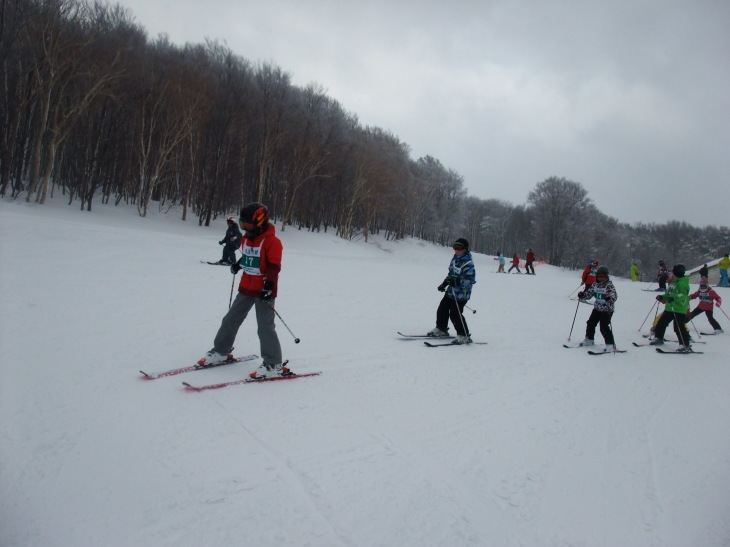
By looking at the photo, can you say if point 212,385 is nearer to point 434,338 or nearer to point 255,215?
point 255,215

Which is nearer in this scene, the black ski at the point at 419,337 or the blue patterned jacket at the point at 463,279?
the black ski at the point at 419,337

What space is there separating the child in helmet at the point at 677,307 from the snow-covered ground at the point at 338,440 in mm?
2056

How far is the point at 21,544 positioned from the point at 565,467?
3703mm

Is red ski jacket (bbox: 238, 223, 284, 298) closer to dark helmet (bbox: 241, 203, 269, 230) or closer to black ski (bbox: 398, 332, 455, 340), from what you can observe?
dark helmet (bbox: 241, 203, 269, 230)

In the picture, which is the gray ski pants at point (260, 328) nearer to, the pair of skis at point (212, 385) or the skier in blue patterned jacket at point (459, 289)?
the pair of skis at point (212, 385)

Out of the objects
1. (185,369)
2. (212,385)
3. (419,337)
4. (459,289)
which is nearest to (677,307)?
(459,289)

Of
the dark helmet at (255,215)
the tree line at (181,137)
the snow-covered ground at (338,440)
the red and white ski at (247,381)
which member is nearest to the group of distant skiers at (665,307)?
the snow-covered ground at (338,440)

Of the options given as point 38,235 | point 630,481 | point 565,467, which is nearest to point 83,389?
point 565,467

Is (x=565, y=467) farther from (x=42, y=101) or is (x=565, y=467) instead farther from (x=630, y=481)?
(x=42, y=101)

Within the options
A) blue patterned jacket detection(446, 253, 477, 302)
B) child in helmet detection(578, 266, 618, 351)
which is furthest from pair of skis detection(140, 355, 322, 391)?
child in helmet detection(578, 266, 618, 351)

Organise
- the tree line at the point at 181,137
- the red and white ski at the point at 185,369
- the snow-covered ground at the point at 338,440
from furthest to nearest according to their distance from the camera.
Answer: the tree line at the point at 181,137
the red and white ski at the point at 185,369
the snow-covered ground at the point at 338,440

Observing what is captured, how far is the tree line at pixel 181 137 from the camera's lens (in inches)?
794

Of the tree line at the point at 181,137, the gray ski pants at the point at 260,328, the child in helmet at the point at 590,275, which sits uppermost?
the tree line at the point at 181,137

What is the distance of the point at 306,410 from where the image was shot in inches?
150
